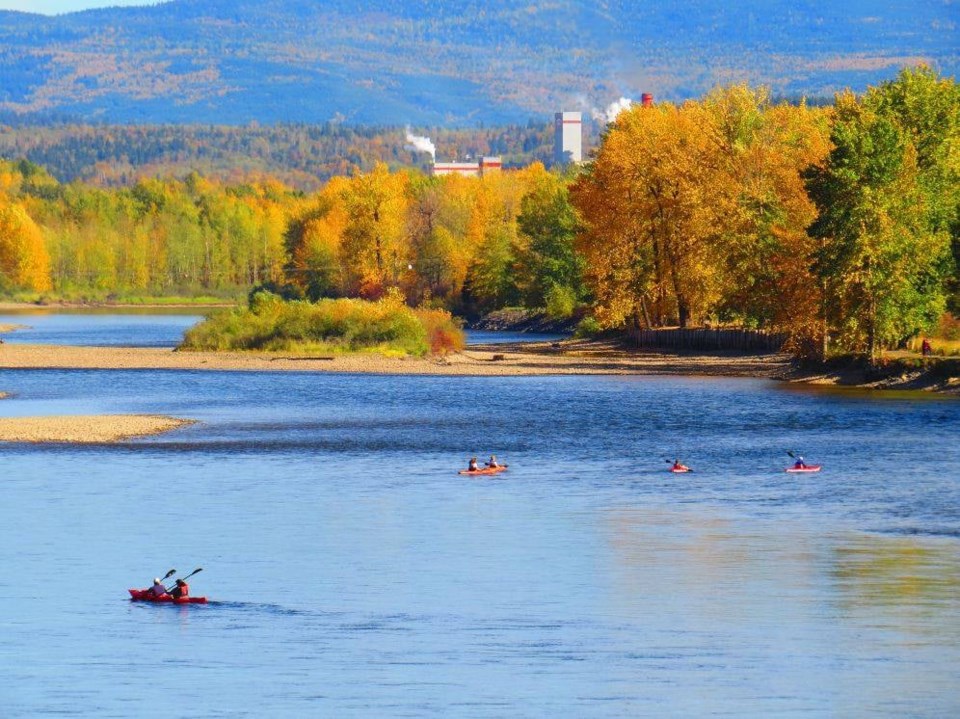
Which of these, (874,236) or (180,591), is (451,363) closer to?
(874,236)

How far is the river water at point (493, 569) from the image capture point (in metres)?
29.9

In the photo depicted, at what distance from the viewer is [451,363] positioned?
347 ft

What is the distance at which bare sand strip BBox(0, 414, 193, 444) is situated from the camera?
216ft

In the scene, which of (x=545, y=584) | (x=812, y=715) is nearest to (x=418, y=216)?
(x=545, y=584)

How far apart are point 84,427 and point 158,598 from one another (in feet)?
106

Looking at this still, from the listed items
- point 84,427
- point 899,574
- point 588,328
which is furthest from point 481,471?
point 588,328

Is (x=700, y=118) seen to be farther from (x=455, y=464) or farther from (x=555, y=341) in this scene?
(x=455, y=464)

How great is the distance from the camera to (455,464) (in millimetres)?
59531

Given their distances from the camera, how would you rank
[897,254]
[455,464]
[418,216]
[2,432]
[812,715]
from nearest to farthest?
[812,715] → [455,464] → [2,432] → [897,254] → [418,216]

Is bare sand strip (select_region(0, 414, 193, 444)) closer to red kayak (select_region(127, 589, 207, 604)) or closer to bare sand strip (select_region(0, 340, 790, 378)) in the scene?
red kayak (select_region(127, 589, 207, 604))

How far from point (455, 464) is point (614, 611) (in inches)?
946

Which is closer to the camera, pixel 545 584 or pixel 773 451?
pixel 545 584

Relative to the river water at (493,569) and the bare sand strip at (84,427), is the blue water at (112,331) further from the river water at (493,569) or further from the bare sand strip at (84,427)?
the river water at (493,569)

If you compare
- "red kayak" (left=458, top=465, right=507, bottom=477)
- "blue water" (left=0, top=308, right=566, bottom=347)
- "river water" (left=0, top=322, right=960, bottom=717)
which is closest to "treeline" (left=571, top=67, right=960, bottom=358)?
"river water" (left=0, top=322, right=960, bottom=717)
